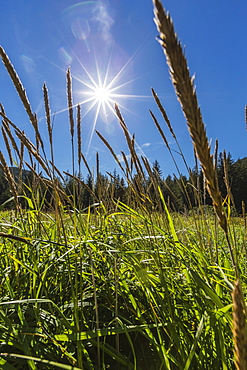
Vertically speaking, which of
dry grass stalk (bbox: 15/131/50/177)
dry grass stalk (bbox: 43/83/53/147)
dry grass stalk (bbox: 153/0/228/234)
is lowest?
dry grass stalk (bbox: 153/0/228/234)

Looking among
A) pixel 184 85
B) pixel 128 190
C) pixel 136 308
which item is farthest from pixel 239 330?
pixel 128 190

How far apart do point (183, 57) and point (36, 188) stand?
7.02ft

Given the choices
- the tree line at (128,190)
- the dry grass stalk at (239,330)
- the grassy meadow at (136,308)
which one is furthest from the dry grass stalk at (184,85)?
the tree line at (128,190)

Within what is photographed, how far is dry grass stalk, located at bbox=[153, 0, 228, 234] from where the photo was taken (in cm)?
46

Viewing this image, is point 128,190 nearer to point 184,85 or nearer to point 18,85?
point 18,85

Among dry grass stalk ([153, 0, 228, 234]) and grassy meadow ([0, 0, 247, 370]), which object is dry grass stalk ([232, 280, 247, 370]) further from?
dry grass stalk ([153, 0, 228, 234])

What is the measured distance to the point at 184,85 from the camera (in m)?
0.46

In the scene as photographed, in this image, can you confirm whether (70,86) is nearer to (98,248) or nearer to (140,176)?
(140,176)

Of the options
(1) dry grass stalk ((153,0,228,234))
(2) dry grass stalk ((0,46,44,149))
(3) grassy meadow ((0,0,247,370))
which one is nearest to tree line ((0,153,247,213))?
(3) grassy meadow ((0,0,247,370))

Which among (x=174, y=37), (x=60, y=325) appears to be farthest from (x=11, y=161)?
(x=174, y=37)

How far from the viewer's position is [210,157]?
48 centimetres

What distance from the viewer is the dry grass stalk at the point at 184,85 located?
458 mm

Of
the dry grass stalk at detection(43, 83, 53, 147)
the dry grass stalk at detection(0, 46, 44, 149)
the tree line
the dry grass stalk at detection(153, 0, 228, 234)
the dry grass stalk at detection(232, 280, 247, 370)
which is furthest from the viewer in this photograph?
the tree line

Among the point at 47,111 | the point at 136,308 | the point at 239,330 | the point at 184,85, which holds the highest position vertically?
the point at 47,111
